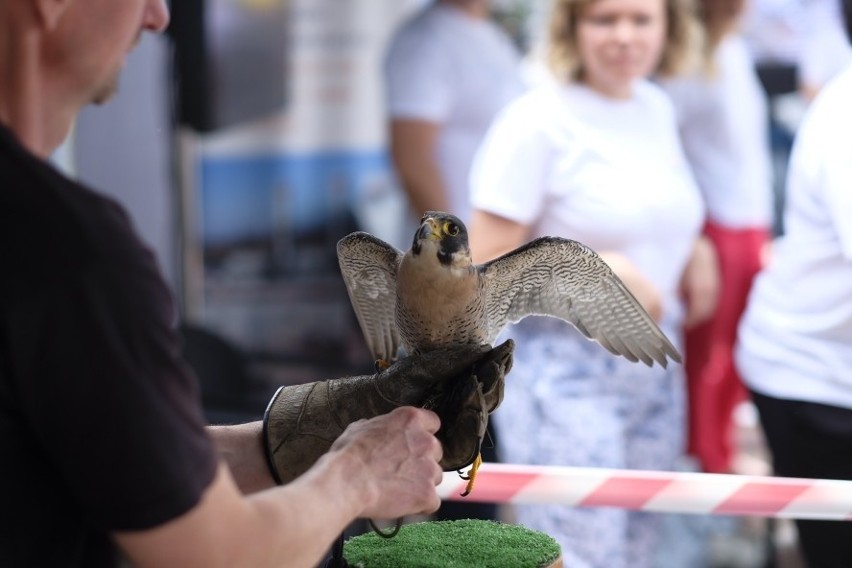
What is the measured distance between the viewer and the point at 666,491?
2221 millimetres

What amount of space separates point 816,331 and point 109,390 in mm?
1912

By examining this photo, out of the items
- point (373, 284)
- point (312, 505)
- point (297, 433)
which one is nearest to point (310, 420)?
point (297, 433)

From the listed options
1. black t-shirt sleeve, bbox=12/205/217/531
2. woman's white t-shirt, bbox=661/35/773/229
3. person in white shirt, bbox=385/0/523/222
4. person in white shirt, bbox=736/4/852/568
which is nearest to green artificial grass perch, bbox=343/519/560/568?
black t-shirt sleeve, bbox=12/205/217/531

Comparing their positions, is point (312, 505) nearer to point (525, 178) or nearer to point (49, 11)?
point (49, 11)

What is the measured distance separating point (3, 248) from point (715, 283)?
2.65 meters

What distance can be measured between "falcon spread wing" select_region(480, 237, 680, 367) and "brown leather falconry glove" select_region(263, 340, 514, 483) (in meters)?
0.32

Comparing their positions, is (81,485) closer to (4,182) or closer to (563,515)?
(4,182)

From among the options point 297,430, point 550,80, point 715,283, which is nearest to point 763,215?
point 715,283

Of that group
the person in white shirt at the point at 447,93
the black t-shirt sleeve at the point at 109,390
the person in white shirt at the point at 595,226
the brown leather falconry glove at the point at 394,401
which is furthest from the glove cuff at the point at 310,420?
the person in white shirt at the point at 447,93

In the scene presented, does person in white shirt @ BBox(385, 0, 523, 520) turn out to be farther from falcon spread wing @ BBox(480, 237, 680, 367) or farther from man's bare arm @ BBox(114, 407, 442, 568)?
man's bare arm @ BBox(114, 407, 442, 568)

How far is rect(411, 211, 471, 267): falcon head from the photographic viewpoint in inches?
62.8

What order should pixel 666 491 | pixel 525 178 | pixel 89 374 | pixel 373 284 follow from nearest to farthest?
pixel 89 374
pixel 373 284
pixel 666 491
pixel 525 178

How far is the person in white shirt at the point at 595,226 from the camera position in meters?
2.65

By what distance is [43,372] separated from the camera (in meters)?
0.95
